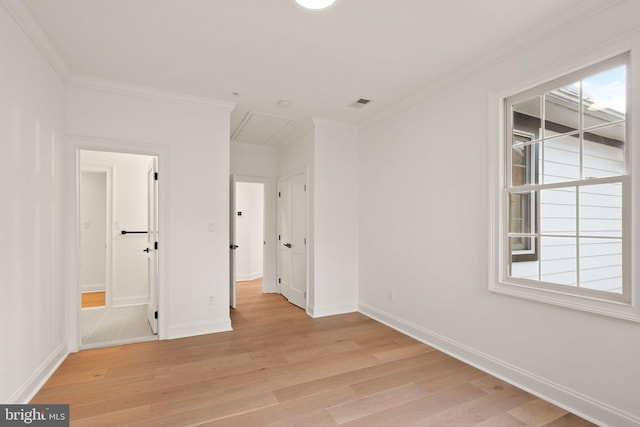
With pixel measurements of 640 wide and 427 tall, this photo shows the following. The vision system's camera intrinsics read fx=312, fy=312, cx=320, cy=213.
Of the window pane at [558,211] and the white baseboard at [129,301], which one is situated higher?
the window pane at [558,211]

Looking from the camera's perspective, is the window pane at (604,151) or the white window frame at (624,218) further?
the window pane at (604,151)

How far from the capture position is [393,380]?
2.61 m

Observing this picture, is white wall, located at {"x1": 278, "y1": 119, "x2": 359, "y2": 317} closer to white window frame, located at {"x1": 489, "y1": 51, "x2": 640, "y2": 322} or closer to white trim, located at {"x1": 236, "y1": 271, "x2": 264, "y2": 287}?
white window frame, located at {"x1": 489, "y1": 51, "x2": 640, "y2": 322}

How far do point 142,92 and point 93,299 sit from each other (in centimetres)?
391

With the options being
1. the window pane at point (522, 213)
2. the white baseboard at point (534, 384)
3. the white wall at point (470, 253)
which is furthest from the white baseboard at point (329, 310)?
the window pane at point (522, 213)

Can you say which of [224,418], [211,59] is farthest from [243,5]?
[224,418]

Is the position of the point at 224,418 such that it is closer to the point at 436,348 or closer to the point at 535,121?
the point at 436,348

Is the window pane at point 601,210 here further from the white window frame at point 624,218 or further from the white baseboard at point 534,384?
the white baseboard at point 534,384

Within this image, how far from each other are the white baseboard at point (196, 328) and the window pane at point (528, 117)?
3678mm

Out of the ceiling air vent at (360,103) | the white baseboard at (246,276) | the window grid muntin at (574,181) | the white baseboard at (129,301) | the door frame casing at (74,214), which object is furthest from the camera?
the white baseboard at (246,276)

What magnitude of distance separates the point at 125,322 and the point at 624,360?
495cm

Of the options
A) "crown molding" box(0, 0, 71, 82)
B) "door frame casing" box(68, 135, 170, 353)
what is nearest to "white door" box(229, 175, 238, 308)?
"door frame casing" box(68, 135, 170, 353)

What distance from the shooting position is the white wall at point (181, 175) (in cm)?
328

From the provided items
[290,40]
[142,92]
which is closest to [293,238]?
[142,92]
